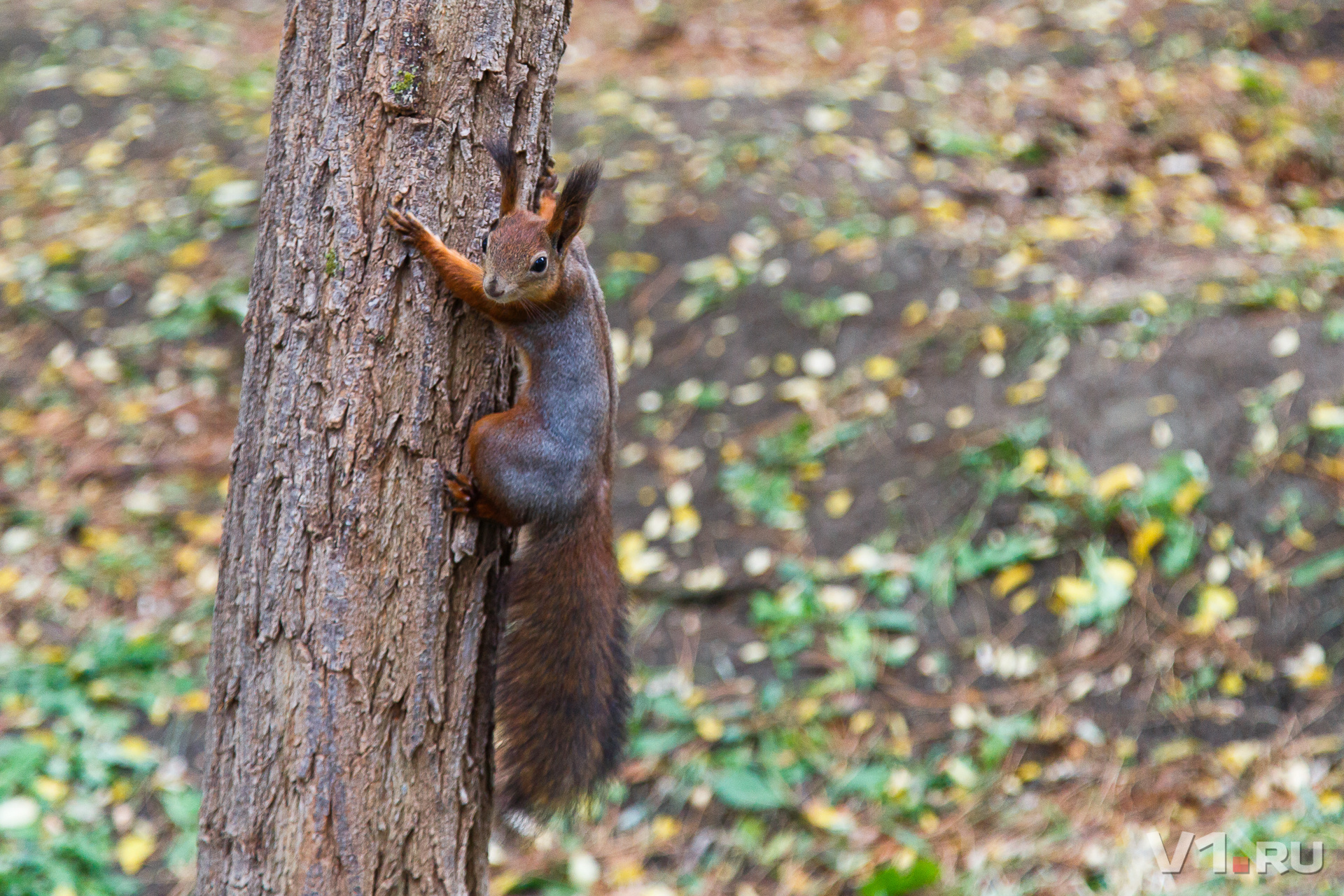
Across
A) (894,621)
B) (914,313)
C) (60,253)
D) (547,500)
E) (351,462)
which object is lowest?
(60,253)

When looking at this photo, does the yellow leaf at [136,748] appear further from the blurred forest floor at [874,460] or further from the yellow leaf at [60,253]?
the yellow leaf at [60,253]

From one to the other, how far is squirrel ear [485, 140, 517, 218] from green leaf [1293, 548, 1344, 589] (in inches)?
108

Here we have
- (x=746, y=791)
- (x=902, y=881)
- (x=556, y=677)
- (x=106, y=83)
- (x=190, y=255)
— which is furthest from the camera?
(x=106, y=83)

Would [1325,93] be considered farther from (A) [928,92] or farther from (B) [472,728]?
(B) [472,728]

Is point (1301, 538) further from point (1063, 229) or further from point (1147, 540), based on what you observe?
point (1063, 229)

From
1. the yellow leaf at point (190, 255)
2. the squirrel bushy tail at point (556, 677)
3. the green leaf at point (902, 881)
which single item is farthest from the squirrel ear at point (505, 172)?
the yellow leaf at point (190, 255)

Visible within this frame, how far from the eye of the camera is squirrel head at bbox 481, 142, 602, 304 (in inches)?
72.0

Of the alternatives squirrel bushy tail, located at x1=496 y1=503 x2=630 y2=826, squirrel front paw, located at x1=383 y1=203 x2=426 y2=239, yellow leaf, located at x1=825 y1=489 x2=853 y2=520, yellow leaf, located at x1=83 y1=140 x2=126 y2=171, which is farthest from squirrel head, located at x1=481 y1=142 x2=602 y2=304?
yellow leaf, located at x1=83 y1=140 x2=126 y2=171

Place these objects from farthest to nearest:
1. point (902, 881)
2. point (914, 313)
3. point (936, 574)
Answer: point (914, 313), point (936, 574), point (902, 881)

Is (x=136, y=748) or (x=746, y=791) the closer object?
(x=746, y=791)

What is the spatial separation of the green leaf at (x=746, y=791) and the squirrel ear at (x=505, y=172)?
6.50 feet

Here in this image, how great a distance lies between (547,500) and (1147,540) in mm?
2336

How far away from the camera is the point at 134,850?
3131mm

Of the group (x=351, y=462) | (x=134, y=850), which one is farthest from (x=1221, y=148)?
(x=134, y=850)
